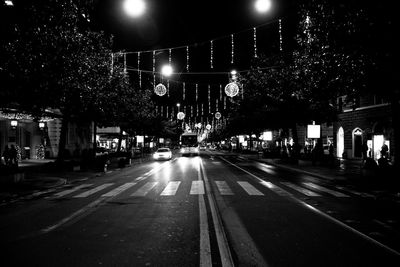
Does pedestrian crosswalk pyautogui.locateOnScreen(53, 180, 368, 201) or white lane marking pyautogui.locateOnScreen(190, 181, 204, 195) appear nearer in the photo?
pedestrian crosswalk pyautogui.locateOnScreen(53, 180, 368, 201)

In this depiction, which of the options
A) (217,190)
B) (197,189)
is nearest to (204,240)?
(217,190)

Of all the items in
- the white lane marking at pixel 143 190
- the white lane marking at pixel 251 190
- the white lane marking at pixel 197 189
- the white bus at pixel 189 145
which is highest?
the white bus at pixel 189 145

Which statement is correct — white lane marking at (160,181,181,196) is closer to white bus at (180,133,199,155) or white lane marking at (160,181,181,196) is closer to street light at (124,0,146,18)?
street light at (124,0,146,18)

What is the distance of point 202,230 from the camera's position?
809cm

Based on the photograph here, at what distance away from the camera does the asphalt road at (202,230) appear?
242 inches

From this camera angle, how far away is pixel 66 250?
666 cm

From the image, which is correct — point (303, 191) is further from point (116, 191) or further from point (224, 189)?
point (116, 191)


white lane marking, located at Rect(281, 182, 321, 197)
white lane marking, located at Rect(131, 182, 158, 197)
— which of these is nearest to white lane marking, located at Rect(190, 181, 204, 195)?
white lane marking, located at Rect(131, 182, 158, 197)

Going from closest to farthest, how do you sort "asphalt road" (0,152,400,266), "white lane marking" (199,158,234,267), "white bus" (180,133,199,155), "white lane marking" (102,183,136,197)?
"white lane marking" (199,158,234,267), "asphalt road" (0,152,400,266), "white lane marking" (102,183,136,197), "white bus" (180,133,199,155)

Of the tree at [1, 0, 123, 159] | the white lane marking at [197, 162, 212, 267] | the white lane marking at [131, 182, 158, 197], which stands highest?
the tree at [1, 0, 123, 159]

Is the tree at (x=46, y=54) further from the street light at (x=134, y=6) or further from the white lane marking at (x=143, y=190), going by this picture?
the white lane marking at (x=143, y=190)

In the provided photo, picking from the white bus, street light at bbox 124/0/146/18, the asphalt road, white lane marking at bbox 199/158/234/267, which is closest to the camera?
white lane marking at bbox 199/158/234/267

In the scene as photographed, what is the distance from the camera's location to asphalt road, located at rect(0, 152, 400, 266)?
6147 millimetres

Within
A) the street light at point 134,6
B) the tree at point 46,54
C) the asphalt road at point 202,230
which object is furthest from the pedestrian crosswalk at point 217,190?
the street light at point 134,6
